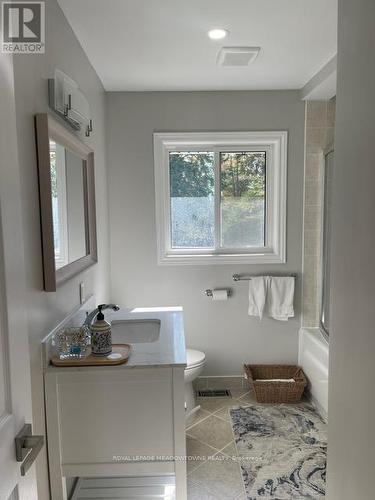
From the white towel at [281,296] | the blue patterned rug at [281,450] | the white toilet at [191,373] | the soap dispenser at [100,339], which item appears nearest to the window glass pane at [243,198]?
the white towel at [281,296]

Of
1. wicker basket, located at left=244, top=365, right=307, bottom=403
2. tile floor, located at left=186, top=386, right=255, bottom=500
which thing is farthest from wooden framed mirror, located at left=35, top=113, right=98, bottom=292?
wicker basket, located at left=244, top=365, right=307, bottom=403

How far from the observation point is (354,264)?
1212 millimetres

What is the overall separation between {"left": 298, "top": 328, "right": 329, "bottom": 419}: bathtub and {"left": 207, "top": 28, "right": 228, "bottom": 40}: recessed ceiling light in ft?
6.92

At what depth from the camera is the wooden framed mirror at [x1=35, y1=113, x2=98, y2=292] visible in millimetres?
1488

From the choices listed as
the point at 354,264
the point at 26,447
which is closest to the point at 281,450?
the point at 354,264

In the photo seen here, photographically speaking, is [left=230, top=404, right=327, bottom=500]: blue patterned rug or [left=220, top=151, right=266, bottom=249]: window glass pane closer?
[left=230, top=404, right=327, bottom=500]: blue patterned rug

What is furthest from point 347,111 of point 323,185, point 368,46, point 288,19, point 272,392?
point 272,392

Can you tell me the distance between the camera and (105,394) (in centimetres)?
158

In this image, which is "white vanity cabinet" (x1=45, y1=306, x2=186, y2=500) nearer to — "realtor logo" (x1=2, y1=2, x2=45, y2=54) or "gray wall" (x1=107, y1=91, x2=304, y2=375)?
"realtor logo" (x1=2, y1=2, x2=45, y2=54)

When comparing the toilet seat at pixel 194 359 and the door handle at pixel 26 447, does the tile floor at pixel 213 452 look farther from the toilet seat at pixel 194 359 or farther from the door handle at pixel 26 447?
the door handle at pixel 26 447

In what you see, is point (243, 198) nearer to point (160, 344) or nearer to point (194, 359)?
point (194, 359)

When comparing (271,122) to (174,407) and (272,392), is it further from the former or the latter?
(174,407)

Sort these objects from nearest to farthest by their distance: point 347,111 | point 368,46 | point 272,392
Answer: point 368,46 < point 347,111 < point 272,392

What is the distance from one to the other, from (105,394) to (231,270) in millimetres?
1723
